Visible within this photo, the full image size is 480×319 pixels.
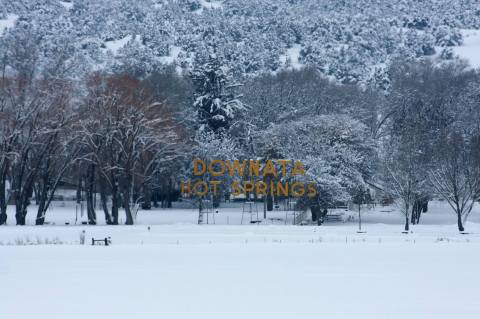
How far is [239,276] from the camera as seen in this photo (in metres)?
22.1

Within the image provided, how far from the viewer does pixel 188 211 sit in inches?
2537

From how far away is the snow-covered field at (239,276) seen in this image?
16.9 metres

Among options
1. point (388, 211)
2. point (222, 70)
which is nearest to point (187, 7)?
point (222, 70)

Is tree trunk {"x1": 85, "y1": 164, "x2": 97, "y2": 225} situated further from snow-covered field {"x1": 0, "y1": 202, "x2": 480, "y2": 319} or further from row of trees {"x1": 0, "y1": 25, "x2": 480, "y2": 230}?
snow-covered field {"x1": 0, "y1": 202, "x2": 480, "y2": 319}

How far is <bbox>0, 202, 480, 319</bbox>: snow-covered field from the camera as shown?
16.9m

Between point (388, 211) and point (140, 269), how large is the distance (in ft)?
148

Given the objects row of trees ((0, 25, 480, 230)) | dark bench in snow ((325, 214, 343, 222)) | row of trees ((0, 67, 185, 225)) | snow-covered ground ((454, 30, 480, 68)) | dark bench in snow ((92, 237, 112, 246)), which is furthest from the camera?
snow-covered ground ((454, 30, 480, 68))

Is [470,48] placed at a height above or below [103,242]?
above

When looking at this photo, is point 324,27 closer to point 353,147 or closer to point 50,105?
point 353,147

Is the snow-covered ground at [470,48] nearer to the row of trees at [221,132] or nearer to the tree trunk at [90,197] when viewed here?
the row of trees at [221,132]

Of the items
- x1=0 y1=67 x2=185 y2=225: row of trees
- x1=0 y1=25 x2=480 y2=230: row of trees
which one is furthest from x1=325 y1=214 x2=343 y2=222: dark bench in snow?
x1=0 y1=67 x2=185 y2=225: row of trees
